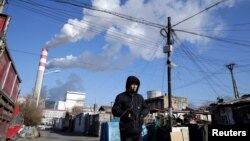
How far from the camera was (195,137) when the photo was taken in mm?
12375

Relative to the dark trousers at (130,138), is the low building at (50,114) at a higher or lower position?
higher

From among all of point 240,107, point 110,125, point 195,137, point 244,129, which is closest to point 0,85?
point 244,129

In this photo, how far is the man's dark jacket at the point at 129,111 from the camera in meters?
4.57

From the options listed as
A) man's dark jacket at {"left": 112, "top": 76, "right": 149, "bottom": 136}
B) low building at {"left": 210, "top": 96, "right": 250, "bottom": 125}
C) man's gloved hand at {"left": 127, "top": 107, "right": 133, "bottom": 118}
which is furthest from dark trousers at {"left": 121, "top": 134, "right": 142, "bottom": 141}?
low building at {"left": 210, "top": 96, "right": 250, "bottom": 125}

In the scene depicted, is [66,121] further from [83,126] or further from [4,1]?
[4,1]

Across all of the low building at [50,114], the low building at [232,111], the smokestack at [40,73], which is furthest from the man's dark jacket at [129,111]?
the low building at [50,114]

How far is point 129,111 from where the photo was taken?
4.62 m

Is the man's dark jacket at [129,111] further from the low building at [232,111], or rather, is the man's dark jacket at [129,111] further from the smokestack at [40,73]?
the smokestack at [40,73]

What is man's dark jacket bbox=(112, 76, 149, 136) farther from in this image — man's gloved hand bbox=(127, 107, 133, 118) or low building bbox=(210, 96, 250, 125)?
low building bbox=(210, 96, 250, 125)

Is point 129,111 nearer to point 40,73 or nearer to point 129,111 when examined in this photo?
point 129,111

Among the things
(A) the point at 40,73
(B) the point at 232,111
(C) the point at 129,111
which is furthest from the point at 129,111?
(A) the point at 40,73

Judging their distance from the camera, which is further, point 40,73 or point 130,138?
point 40,73

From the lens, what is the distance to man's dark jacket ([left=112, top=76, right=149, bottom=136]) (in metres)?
4.57

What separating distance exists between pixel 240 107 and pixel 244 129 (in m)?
15.1
